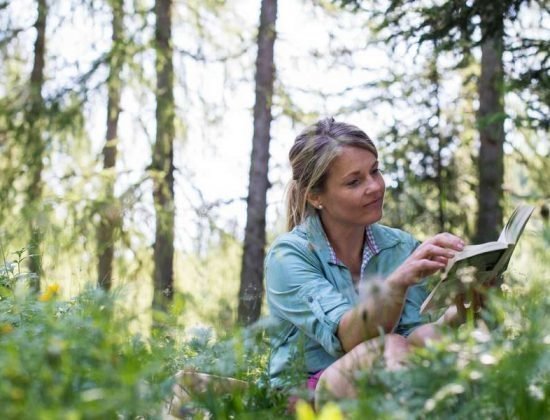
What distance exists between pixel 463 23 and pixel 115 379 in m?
5.37

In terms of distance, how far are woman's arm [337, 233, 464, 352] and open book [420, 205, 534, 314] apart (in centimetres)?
5

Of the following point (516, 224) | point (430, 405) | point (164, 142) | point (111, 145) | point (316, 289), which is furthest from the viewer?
point (111, 145)

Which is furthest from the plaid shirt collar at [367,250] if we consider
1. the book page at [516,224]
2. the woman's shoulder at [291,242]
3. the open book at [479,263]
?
the book page at [516,224]

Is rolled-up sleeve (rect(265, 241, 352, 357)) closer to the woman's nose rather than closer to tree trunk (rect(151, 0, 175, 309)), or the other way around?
the woman's nose

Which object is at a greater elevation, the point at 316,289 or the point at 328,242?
the point at 328,242

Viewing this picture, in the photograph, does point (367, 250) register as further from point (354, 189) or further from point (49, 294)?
point (49, 294)

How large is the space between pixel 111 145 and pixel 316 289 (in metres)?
7.43

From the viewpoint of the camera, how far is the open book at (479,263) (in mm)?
2590

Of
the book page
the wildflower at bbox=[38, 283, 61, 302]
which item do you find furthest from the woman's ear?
the wildflower at bbox=[38, 283, 61, 302]

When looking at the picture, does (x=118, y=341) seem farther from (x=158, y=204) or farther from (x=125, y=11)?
(x=125, y=11)

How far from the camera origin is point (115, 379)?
149cm

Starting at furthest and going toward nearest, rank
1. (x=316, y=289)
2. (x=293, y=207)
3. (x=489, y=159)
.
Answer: (x=489, y=159) < (x=293, y=207) < (x=316, y=289)

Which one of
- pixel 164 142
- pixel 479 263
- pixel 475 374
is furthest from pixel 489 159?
pixel 475 374

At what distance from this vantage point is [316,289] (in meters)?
2.97
